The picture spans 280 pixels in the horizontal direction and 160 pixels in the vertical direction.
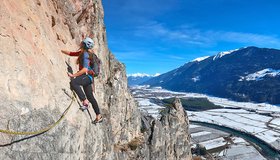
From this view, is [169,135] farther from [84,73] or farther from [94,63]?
[84,73]

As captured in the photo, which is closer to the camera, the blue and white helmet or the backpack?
the blue and white helmet

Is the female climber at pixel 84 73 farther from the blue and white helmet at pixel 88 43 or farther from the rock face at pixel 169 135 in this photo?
the rock face at pixel 169 135

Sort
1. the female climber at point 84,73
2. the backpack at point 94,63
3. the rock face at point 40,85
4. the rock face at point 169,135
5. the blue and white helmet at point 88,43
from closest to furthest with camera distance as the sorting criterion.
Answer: the rock face at point 40,85 < the female climber at point 84,73 < the blue and white helmet at point 88,43 < the backpack at point 94,63 < the rock face at point 169,135

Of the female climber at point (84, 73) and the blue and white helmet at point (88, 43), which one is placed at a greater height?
the blue and white helmet at point (88, 43)

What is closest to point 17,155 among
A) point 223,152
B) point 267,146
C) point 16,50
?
point 16,50

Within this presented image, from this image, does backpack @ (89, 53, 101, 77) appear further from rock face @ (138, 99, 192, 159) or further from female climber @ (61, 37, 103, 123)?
rock face @ (138, 99, 192, 159)

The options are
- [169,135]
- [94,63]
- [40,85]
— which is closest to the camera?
[40,85]

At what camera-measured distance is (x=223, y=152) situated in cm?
9500

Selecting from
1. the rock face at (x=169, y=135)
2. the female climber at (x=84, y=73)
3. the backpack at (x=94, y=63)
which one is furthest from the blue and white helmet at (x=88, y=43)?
the rock face at (x=169, y=135)

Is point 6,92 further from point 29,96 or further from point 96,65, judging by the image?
point 96,65

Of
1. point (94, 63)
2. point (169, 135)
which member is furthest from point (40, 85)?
point (169, 135)

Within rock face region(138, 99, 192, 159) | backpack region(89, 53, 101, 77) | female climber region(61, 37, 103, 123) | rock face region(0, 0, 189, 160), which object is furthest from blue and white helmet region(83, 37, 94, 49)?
rock face region(138, 99, 192, 159)

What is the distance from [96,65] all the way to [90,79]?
2.97ft

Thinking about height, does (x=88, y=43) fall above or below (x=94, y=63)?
above
